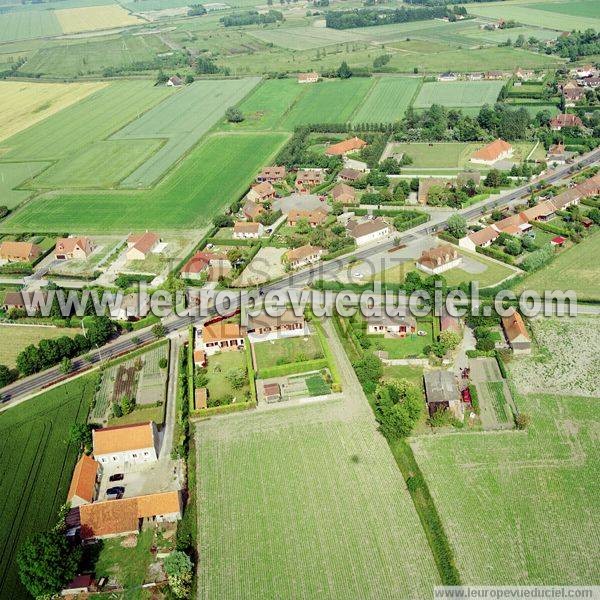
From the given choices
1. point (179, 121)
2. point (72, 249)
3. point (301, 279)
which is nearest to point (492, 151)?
point (301, 279)

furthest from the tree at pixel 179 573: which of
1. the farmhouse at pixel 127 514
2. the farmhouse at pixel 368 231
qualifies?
the farmhouse at pixel 368 231

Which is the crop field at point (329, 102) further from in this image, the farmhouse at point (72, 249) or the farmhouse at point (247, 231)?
the farmhouse at point (72, 249)

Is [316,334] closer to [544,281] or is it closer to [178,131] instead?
[544,281]

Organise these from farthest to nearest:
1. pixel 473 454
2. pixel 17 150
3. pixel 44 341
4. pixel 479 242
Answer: pixel 17 150 → pixel 479 242 → pixel 44 341 → pixel 473 454

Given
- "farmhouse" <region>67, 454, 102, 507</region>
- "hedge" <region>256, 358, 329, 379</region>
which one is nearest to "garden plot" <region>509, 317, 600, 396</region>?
"hedge" <region>256, 358, 329, 379</region>

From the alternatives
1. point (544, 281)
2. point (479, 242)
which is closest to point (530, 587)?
point (544, 281)

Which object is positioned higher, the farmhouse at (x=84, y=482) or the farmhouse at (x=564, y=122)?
the farmhouse at (x=564, y=122)
